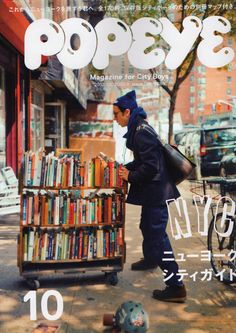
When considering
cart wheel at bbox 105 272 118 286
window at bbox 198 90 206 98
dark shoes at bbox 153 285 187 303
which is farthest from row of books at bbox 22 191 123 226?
window at bbox 198 90 206 98

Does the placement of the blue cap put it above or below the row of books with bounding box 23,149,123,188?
above

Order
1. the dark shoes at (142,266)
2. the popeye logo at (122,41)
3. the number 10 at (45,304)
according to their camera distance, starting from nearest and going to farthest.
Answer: the number 10 at (45,304) → the popeye logo at (122,41) → the dark shoes at (142,266)

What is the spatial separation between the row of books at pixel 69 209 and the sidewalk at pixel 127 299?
2.03 feet

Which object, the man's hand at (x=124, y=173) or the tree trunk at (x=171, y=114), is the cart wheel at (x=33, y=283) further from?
the tree trunk at (x=171, y=114)

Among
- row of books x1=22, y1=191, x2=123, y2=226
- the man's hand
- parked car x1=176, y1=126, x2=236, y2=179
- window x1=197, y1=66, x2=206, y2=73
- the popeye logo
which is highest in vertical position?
the popeye logo

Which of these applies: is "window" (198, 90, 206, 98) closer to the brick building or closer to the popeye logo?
the brick building

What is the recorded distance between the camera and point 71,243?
13.4 feet

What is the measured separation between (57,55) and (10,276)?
2.15 metres

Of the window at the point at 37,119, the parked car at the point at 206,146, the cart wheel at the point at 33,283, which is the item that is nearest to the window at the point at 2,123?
the window at the point at 37,119

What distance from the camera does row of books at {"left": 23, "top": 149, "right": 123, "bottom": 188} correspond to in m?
3.89

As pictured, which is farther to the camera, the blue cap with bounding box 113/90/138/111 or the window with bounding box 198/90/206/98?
the window with bounding box 198/90/206/98

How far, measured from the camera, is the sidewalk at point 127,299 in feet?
11.1

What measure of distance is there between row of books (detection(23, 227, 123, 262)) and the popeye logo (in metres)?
1.48

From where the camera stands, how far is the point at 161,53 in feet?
13.0
